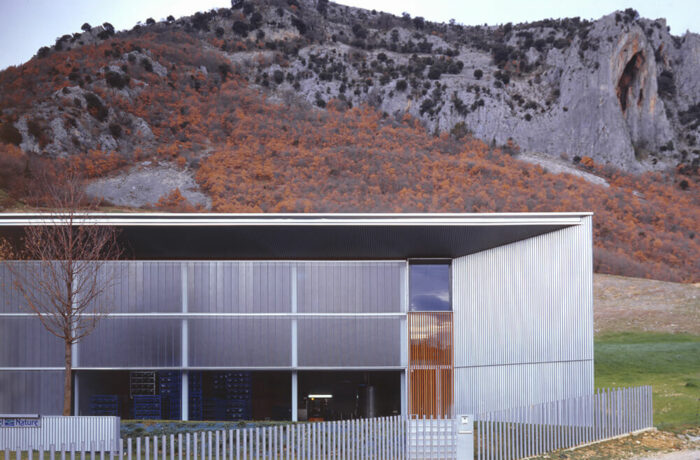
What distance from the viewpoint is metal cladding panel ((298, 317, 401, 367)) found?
70.2 ft

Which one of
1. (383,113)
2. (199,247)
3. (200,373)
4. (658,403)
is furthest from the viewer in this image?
(383,113)

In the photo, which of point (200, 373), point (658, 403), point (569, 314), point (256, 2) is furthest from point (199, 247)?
point (256, 2)

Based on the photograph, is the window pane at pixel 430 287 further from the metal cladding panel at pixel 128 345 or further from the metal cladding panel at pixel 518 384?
the metal cladding panel at pixel 128 345

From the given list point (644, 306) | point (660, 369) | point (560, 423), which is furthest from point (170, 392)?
point (644, 306)

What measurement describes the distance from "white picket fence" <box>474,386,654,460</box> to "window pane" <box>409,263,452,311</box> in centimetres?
530

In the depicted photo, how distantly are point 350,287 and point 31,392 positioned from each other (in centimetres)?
915

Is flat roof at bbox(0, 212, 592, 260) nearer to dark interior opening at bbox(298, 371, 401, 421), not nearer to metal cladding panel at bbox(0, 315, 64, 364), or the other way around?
metal cladding panel at bbox(0, 315, 64, 364)

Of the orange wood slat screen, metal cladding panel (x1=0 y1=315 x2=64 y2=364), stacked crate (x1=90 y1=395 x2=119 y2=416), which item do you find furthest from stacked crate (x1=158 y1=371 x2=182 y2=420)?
the orange wood slat screen

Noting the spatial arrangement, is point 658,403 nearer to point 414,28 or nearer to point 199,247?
point 199,247

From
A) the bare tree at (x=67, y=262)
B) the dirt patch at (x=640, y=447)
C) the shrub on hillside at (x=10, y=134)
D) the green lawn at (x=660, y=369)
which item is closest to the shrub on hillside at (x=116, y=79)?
the shrub on hillside at (x=10, y=134)

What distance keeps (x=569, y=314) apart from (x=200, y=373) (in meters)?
10.4

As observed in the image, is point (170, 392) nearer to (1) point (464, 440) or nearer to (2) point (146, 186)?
(1) point (464, 440)

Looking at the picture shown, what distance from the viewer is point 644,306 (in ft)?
169

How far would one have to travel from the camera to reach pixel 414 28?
112 metres
